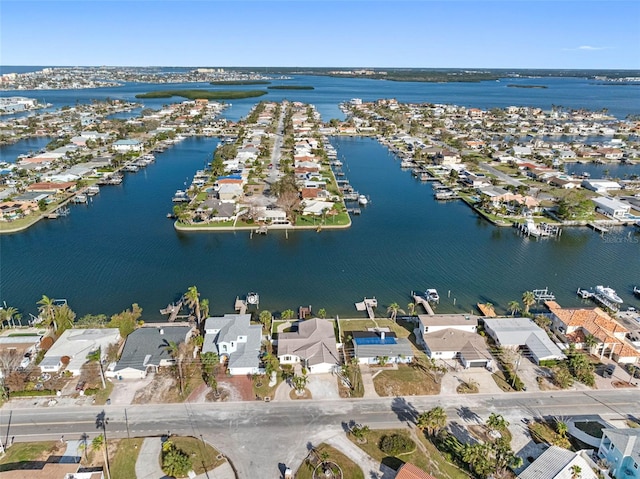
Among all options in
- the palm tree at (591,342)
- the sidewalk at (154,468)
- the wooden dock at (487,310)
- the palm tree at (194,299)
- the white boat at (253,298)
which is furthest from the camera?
the white boat at (253,298)

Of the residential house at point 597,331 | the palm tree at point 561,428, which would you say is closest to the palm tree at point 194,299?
the palm tree at point 561,428

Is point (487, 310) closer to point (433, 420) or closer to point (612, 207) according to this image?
point (433, 420)

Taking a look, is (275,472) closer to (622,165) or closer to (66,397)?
(66,397)

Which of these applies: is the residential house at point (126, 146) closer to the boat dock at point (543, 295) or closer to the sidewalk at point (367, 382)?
the sidewalk at point (367, 382)

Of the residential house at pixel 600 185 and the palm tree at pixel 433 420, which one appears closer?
the palm tree at pixel 433 420

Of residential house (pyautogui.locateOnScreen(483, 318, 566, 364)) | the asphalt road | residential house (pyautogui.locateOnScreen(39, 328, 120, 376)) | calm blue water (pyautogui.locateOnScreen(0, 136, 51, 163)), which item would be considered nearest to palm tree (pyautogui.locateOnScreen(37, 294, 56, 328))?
residential house (pyautogui.locateOnScreen(39, 328, 120, 376))

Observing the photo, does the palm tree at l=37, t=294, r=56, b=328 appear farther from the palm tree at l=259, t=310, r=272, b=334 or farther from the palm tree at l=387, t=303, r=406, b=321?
the palm tree at l=387, t=303, r=406, b=321

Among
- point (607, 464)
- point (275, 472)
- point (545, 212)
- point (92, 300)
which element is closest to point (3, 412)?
point (92, 300)
